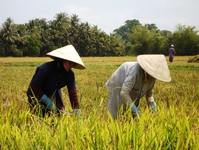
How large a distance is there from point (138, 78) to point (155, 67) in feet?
0.93

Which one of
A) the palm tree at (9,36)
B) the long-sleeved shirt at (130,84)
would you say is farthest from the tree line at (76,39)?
the long-sleeved shirt at (130,84)

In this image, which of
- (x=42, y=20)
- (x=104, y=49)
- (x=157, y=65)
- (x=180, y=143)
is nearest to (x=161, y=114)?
(x=157, y=65)

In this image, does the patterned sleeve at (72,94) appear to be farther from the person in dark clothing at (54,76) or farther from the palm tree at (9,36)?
the palm tree at (9,36)

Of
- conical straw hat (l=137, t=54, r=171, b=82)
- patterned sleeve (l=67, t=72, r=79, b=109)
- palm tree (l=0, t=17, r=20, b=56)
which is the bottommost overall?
patterned sleeve (l=67, t=72, r=79, b=109)

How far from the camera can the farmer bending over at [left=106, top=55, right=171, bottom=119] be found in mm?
2689

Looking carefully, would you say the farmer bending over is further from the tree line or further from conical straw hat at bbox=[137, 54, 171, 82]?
the tree line

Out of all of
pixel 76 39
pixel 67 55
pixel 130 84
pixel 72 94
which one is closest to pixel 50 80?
pixel 72 94

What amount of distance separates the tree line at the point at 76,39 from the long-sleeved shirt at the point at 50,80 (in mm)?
40709

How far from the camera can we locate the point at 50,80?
9.92 feet

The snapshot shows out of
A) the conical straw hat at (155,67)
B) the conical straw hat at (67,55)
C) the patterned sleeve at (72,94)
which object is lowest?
the patterned sleeve at (72,94)

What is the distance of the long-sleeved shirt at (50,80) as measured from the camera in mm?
2893

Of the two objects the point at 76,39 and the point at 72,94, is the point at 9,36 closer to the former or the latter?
the point at 76,39

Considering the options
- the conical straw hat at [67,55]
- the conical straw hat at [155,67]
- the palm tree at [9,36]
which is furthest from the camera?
the palm tree at [9,36]

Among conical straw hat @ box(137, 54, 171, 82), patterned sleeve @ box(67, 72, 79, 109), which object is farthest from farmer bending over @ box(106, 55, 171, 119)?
patterned sleeve @ box(67, 72, 79, 109)
